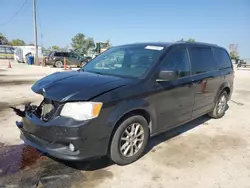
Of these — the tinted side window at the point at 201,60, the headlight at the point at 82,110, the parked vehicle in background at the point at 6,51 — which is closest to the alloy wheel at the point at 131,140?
the headlight at the point at 82,110

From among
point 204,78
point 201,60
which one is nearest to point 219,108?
point 204,78

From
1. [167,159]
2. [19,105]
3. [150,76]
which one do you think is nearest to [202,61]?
[150,76]

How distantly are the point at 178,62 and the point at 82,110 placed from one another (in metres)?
2.04

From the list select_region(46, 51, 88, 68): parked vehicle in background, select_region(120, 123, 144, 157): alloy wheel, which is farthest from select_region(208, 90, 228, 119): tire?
select_region(46, 51, 88, 68): parked vehicle in background

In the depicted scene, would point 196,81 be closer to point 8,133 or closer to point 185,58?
point 185,58

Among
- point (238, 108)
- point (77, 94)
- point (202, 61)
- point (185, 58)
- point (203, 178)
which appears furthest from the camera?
point (238, 108)

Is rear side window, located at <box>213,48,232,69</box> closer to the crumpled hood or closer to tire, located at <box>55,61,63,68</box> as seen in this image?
the crumpled hood

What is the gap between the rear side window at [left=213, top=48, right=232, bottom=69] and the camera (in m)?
5.34

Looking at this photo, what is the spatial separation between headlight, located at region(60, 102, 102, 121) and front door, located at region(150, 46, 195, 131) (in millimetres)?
1054

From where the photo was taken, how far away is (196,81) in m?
4.36

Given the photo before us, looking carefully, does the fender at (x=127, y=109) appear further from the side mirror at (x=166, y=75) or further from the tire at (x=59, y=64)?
the tire at (x=59, y=64)

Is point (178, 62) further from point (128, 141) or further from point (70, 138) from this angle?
point (70, 138)

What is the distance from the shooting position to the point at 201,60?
4.70m

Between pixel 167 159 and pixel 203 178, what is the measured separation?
0.64 m
